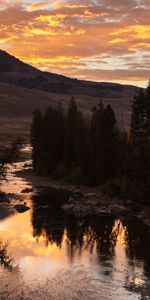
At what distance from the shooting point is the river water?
2939cm

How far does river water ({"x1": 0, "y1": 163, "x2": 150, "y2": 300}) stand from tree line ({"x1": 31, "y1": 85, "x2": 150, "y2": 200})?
11.5 m

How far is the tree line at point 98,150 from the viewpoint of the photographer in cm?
6197

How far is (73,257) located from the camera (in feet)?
120

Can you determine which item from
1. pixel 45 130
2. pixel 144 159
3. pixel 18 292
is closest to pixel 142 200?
pixel 144 159

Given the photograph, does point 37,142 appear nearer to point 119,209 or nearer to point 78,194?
point 78,194

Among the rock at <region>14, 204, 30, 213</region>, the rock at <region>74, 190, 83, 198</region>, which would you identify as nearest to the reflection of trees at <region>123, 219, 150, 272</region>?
the rock at <region>14, 204, 30, 213</region>

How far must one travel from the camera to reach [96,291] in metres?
29.3

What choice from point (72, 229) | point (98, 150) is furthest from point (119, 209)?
point (98, 150)

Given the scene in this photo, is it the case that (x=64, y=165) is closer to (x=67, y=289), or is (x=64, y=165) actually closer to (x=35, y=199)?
(x=35, y=199)

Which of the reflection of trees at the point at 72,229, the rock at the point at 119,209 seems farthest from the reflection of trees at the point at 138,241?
the rock at the point at 119,209

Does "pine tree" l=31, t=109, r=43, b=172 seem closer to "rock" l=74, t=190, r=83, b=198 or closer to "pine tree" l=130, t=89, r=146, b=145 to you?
"pine tree" l=130, t=89, r=146, b=145

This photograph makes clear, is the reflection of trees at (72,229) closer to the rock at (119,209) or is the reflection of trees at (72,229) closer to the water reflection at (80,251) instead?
the water reflection at (80,251)

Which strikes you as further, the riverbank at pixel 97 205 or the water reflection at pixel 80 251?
the riverbank at pixel 97 205

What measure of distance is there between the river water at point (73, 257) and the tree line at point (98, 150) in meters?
11.5
